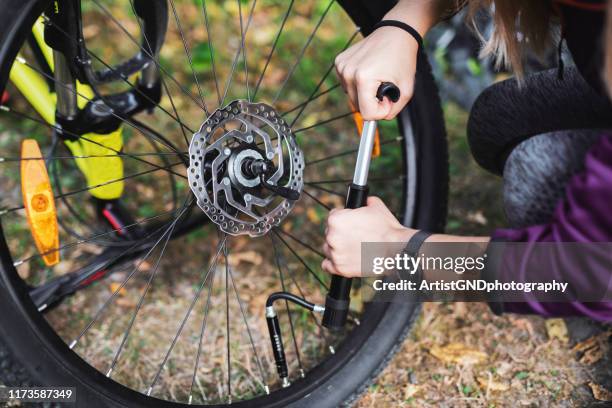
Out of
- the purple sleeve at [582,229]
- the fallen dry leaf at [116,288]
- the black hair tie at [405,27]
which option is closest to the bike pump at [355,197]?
the black hair tie at [405,27]

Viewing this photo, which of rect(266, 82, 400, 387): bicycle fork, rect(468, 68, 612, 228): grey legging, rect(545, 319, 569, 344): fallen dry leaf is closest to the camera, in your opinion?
rect(266, 82, 400, 387): bicycle fork

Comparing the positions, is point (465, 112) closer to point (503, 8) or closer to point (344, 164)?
point (344, 164)

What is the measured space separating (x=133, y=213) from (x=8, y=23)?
83cm

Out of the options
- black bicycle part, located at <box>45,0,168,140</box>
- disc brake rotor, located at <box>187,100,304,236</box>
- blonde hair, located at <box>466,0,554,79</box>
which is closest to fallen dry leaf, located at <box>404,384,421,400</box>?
disc brake rotor, located at <box>187,100,304,236</box>

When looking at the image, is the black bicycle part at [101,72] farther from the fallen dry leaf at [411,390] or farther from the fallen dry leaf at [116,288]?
the fallen dry leaf at [411,390]

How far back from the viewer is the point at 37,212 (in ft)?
3.84

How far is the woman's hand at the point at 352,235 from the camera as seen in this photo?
1024 mm

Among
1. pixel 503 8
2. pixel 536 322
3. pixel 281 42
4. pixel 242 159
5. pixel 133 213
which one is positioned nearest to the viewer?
pixel 503 8

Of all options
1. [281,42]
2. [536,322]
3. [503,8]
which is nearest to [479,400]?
[536,322]

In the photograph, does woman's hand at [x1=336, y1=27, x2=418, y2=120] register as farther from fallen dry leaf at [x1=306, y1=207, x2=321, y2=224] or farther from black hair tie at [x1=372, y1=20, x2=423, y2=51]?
fallen dry leaf at [x1=306, y1=207, x2=321, y2=224]

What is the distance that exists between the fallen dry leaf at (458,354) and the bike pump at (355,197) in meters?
0.40

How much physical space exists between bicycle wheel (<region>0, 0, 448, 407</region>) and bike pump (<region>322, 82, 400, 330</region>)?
16 centimetres

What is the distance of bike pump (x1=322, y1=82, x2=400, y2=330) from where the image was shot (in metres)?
1.08

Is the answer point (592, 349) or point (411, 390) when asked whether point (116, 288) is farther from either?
point (592, 349)
